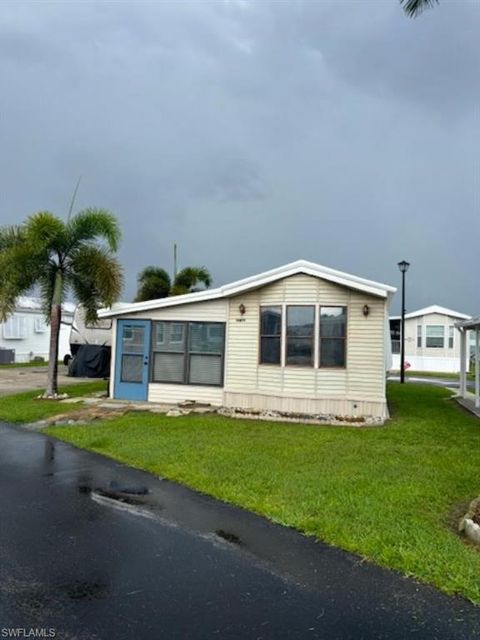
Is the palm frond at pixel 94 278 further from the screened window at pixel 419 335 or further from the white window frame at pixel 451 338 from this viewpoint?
the white window frame at pixel 451 338

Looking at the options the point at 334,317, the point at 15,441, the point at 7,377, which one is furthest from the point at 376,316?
the point at 7,377

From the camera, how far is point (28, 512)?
16.7 feet

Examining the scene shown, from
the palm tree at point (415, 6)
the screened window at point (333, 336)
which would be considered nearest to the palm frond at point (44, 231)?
the screened window at point (333, 336)

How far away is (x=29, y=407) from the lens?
12.3 m

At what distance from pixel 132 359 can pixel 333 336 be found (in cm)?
540

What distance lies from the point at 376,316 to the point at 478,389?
5.06 m

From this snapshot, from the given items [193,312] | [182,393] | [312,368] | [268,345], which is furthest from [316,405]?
[193,312]

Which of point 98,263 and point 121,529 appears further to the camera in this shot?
point 98,263

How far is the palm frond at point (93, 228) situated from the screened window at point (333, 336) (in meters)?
6.32

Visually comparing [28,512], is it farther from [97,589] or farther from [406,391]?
[406,391]

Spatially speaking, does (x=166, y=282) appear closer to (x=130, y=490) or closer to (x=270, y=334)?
(x=270, y=334)

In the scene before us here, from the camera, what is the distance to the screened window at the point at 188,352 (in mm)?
12648

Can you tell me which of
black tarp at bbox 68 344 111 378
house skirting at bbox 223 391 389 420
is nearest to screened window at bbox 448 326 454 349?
black tarp at bbox 68 344 111 378

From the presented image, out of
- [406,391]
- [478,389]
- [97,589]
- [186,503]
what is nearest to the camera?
[97,589]
